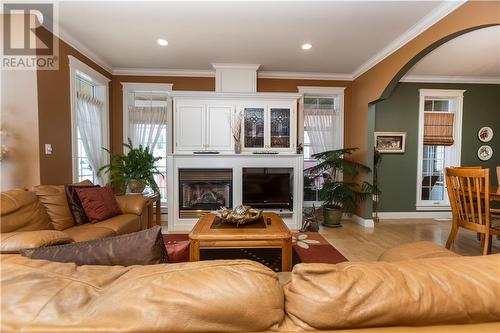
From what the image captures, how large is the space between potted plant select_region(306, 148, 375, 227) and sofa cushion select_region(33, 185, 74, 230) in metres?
3.56

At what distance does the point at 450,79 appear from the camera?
4.74 metres

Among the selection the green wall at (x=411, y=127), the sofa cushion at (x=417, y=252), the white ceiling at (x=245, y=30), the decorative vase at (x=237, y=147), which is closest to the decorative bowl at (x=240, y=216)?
the sofa cushion at (x=417, y=252)

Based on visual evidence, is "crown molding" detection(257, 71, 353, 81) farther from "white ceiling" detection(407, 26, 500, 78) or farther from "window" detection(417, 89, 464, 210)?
"window" detection(417, 89, 464, 210)

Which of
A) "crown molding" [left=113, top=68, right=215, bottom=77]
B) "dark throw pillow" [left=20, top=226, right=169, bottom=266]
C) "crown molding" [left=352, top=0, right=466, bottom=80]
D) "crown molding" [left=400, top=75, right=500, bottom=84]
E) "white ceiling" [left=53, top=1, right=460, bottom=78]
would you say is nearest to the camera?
"dark throw pillow" [left=20, top=226, right=169, bottom=266]

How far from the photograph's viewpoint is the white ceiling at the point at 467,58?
3213 millimetres

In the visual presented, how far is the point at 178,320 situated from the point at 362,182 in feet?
14.2

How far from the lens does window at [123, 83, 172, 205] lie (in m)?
4.60

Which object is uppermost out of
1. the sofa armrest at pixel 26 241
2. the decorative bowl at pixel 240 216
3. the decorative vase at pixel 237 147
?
the decorative vase at pixel 237 147

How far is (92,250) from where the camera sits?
2.81 feet

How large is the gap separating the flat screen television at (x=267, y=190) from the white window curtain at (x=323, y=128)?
1.12 metres

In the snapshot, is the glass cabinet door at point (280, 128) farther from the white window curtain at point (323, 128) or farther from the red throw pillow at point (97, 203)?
the red throw pillow at point (97, 203)

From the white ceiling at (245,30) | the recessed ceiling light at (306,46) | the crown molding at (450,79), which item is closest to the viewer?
the white ceiling at (245,30)

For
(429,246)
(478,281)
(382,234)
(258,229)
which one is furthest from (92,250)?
(382,234)

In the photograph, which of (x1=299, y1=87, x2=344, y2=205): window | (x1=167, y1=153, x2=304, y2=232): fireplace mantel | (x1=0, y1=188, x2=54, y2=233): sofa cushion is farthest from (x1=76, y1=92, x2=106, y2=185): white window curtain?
(x1=299, y1=87, x2=344, y2=205): window
